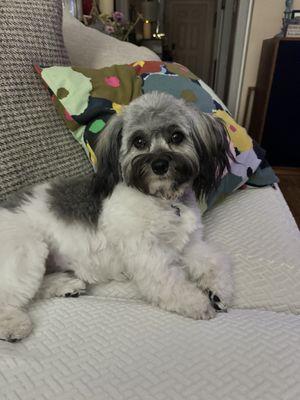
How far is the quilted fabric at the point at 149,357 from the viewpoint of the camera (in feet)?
1.95

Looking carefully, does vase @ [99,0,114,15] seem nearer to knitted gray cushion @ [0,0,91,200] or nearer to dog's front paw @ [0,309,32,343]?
knitted gray cushion @ [0,0,91,200]

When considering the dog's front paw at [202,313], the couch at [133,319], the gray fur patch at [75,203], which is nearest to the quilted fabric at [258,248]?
the couch at [133,319]

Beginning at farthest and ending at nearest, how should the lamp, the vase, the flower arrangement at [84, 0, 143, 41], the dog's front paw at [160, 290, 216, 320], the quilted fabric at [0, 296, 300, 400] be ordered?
the lamp → the vase → the flower arrangement at [84, 0, 143, 41] → the dog's front paw at [160, 290, 216, 320] → the quilted fabric at [0, 296, 300, 400]

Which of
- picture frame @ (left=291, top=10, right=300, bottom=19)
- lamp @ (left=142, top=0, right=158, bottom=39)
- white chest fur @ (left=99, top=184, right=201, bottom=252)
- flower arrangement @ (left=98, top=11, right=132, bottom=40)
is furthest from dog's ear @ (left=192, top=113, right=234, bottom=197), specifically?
lamp @ (left=142, top=0, right=158, bottom=39)

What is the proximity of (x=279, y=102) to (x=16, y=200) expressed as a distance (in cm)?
238

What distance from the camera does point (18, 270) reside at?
888 millimetres

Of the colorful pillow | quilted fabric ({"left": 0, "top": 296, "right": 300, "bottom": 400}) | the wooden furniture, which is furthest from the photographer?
the wooden furniture

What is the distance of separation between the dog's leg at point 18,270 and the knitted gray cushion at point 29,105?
0.62ft

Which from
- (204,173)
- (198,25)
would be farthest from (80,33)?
(198,25)

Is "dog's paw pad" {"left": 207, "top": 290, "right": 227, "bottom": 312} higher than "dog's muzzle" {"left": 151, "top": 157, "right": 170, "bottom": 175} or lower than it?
lower

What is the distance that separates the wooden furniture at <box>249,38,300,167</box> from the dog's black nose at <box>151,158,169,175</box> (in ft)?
7.02

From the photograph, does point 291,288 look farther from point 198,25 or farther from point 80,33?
point 198,25

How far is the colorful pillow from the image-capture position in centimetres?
116

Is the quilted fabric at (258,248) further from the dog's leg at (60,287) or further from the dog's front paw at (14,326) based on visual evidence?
the dog's front paw at (14,326)
